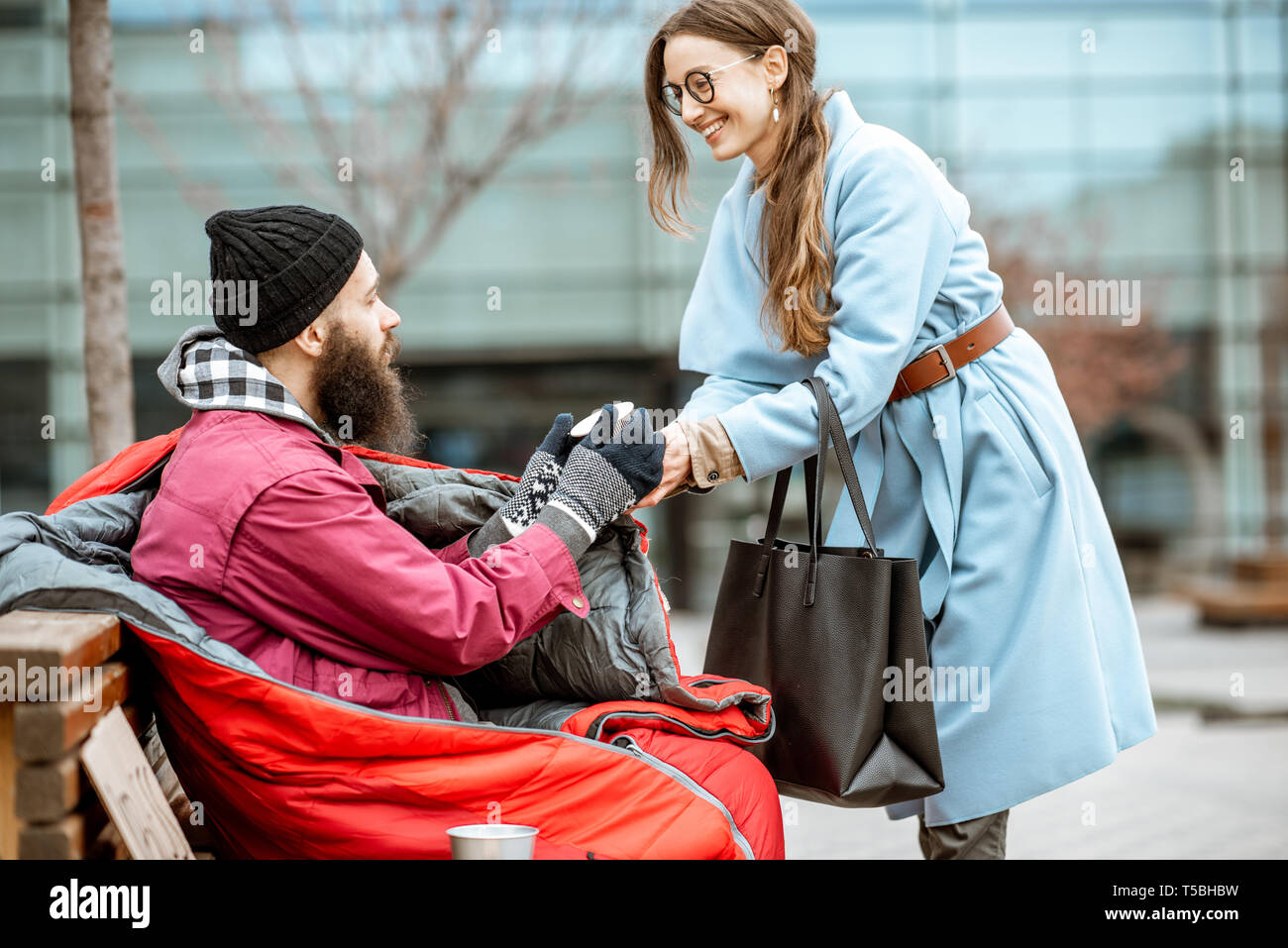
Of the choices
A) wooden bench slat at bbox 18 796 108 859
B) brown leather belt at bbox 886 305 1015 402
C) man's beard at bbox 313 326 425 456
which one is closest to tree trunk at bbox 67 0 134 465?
man's beard at bbox 313 326 425 456

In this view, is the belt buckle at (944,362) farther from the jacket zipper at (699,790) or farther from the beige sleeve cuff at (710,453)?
the jacket zipper at (699,790)

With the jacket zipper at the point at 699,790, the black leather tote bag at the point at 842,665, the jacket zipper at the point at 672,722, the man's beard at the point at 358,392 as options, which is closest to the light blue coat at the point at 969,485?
the black leather tote bag at the point at 842,665

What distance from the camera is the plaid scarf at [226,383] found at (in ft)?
7.64

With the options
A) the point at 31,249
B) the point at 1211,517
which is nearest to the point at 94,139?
the point at 31,249

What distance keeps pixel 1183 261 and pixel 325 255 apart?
14626 millimetres

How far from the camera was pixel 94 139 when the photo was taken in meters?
3.90

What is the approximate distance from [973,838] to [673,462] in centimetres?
99

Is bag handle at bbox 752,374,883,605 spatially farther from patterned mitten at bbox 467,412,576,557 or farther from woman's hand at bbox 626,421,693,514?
patterned mitten at bbox 467,412,576,557

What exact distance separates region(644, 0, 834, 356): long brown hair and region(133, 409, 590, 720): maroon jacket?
758mm

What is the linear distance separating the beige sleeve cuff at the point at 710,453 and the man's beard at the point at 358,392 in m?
0.62

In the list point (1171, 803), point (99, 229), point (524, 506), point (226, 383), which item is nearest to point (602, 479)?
point (524, 506)

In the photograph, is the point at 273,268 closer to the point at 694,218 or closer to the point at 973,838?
the point at 973,838
